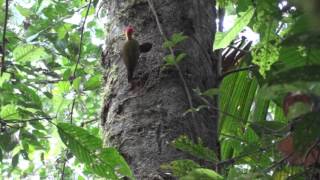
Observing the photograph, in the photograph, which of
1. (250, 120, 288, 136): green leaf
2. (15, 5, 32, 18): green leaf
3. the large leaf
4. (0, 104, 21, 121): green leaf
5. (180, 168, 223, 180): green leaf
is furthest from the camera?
(15, 5, 32, 18): green leaf

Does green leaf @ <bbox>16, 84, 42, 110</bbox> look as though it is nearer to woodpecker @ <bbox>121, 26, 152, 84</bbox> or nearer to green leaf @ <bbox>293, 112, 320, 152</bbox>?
woodpecker @ <bbox>121, 26, 152, 84</bbox>

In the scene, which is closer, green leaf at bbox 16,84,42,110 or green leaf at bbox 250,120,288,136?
green leaf at bbox 250,120,288,136

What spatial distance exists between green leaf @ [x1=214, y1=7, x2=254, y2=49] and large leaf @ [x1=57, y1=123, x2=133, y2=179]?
0.34m

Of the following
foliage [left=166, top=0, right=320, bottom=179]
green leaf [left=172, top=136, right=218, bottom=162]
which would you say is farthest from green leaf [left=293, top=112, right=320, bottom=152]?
green leaf [left=172, top=136, right=218, bottom=162]

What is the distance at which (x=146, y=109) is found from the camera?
1.31 metres

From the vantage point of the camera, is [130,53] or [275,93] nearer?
[275,93]

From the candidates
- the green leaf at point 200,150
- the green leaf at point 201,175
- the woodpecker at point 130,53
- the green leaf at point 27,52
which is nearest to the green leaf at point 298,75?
the green leaf at point 201,175

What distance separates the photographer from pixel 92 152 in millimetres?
1302

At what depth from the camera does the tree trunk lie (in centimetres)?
126

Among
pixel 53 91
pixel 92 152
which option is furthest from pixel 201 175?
pixel 53 91

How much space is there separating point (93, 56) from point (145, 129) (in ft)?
6.44

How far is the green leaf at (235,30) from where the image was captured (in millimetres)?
1062

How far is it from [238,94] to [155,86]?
389 mm

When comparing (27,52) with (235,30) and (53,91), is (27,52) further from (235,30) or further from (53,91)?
(235,30)
